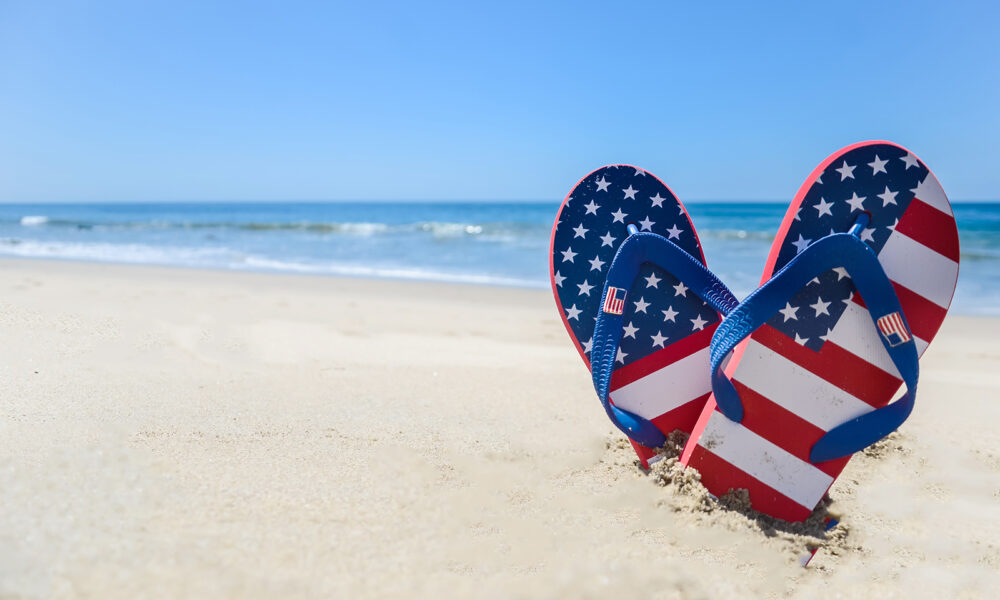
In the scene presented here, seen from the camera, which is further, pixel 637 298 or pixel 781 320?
pixel 637 298

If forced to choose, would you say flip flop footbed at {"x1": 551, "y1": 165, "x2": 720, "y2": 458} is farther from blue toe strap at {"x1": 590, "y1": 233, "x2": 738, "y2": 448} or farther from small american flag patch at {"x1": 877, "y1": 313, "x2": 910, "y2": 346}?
small american flag patch at {"x1": 877, "y1": 313, "x2": 910, "y2": 346}

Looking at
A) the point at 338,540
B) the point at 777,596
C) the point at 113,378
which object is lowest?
the point at 777,596

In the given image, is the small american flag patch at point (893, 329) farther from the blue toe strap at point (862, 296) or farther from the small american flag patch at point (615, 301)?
the small american flag patch at point (615, 301)

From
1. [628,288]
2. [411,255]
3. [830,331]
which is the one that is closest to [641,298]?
[628,288]

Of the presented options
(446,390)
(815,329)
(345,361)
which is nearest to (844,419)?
(815,329)

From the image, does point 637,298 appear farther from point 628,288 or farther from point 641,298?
point 628,288

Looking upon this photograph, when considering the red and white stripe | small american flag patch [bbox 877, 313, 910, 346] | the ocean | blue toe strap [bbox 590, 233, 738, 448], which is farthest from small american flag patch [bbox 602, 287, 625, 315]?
the ocean

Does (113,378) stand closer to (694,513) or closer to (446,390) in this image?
(446,390)

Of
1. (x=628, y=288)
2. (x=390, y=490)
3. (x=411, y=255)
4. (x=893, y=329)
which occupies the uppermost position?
(x=628, y=288)
